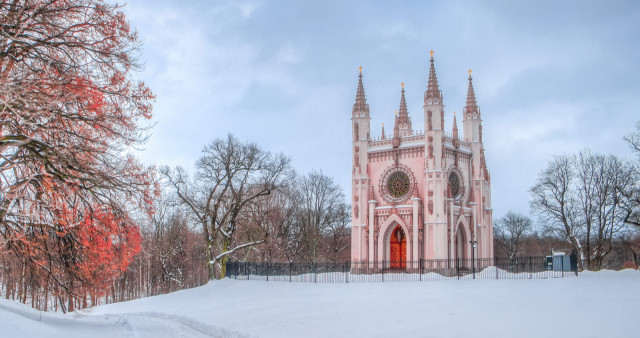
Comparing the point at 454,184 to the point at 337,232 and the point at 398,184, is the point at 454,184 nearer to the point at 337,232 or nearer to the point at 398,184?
the point at 398,184

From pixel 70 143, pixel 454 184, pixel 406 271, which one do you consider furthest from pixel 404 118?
pixel 70 143

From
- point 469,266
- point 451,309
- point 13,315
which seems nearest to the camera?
point 13,315

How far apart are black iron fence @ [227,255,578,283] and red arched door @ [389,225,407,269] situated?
1373 mm

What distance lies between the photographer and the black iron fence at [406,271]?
30328 mm

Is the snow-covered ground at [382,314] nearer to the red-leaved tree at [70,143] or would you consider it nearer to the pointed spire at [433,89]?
the red-leaved tree at [70,143]

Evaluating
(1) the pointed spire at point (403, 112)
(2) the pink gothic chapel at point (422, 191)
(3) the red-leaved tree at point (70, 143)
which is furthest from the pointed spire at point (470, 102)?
(3) the red-leaved tree at point (70, 143)

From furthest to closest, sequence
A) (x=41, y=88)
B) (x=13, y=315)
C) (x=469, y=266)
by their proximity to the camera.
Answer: (x=469, y=266) → (x=13, y=315) → (x=41, y=88)

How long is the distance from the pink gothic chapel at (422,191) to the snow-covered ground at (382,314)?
44.7 ft

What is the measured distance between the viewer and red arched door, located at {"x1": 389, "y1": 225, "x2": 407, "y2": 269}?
4194cm

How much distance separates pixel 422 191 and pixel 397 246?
16.2 ft

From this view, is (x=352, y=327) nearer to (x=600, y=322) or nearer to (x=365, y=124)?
(x=600, y=322)

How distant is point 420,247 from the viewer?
39.4 meters

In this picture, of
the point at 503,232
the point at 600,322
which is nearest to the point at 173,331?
the point at 600,322

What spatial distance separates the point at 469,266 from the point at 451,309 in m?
25.6
